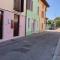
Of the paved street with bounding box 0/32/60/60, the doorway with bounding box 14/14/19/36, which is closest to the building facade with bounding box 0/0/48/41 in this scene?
the doorway with bounding box 14/14/19/36

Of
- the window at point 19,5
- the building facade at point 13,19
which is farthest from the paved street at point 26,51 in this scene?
the window at point 19,5

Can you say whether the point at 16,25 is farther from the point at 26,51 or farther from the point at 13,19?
the point at 26,51

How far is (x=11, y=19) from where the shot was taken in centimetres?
2778

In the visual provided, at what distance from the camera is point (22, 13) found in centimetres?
3359

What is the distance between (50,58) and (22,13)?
21624 mm

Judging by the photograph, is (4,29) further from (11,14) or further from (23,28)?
(23,28)

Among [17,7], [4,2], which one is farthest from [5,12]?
[17,7]

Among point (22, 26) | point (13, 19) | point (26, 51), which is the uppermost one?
point (13, 19)

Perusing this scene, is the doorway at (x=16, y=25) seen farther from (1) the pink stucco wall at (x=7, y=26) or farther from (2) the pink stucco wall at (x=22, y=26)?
(1) the pink stucco wall at (x=7, y=26)

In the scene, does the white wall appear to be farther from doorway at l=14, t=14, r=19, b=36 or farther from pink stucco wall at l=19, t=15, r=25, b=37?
pink stucco wall at l=19, t=15, r=25, b=37

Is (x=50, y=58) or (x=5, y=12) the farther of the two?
(x=5, y=12)

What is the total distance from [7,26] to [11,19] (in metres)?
1.65

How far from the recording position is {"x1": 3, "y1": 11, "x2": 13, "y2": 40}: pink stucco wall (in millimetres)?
25309

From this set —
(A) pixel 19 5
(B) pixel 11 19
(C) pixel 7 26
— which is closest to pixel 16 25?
(A) pixel 19 5
